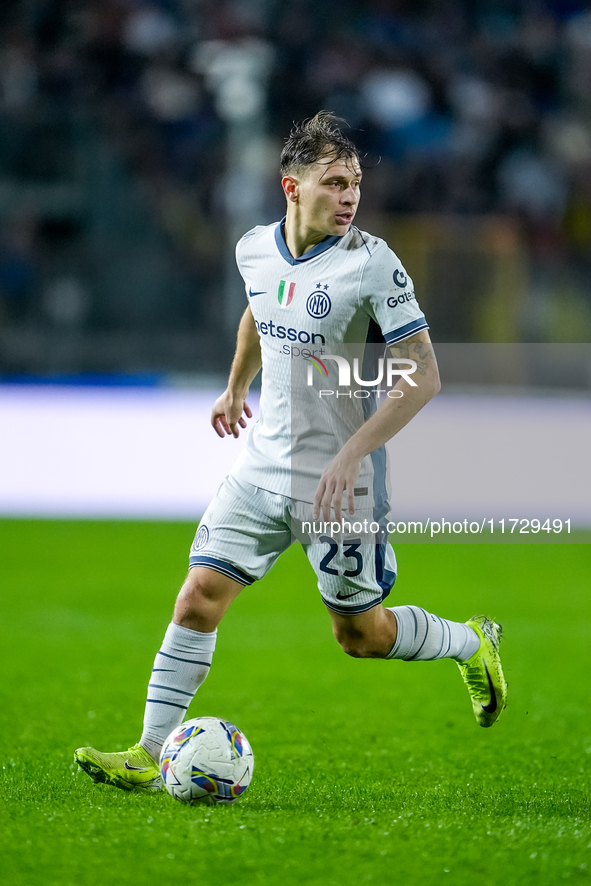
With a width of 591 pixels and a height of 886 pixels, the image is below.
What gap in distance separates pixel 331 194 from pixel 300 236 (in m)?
0.18

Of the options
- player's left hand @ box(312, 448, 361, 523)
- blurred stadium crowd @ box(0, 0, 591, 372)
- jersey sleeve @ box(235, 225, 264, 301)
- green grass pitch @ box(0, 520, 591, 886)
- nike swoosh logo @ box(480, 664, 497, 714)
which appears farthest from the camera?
blurred stadium crowd @ box(0, 0, 591, 372)

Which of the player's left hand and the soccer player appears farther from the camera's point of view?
the soccer player

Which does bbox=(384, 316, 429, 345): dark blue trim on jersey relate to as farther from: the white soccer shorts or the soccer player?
the white soccer shorts

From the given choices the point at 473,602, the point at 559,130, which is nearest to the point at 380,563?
the point at 473,602

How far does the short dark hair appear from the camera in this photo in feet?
11.2

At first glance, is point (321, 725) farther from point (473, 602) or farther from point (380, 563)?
point (473, 602)

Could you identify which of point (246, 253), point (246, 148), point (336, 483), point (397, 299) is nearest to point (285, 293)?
point (246, 253)

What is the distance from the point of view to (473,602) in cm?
693

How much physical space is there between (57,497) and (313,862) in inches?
275

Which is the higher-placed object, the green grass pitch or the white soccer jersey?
the white soccer jersey

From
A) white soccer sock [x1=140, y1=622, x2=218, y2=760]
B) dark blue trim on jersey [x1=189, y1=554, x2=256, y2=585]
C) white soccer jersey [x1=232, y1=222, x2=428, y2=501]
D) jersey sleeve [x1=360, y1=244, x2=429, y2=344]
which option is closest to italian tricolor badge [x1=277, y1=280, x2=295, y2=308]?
white soccer jersey [x1=232, y1=222, x2=428, y2=501]

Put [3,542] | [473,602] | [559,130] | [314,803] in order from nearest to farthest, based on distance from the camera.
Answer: [314,803], [473,602], [3,542], [559,130]

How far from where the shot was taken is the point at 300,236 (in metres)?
3.53

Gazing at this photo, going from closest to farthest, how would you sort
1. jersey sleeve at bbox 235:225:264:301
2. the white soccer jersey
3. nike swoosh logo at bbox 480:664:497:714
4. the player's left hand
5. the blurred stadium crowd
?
the player's left hand < the white soccer jersey < jersey sleeve at bbox 235:225:264:301 < nike swoosh logo at bbox 480:664:497:714 < the blurred stadium crowd
